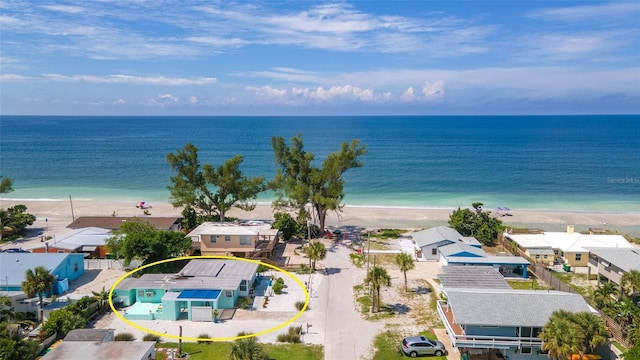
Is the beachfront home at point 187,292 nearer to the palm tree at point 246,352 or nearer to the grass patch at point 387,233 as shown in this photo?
the palm tree at point 246,352

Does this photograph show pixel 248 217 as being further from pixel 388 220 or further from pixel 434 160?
pixel 434 160

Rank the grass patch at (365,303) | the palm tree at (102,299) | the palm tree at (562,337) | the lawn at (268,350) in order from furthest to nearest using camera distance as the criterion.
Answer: the grass patch at (365,303) → the palm tree at (102,299) → the lawn at (268,350) → the palm tree at (562,337)

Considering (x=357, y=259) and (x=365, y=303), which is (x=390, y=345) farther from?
(x=357, y=259)

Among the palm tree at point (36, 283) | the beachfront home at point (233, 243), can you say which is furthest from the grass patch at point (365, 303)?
the palm tree at point (36, 283)

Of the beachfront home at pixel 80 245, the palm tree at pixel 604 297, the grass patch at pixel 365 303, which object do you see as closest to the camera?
the palm tree at pixel 604 297

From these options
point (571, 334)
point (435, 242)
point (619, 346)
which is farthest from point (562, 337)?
point (435, 242)

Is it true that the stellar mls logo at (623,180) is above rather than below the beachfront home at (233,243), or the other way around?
above

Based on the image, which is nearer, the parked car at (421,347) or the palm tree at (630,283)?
the parked car at (421,347)
